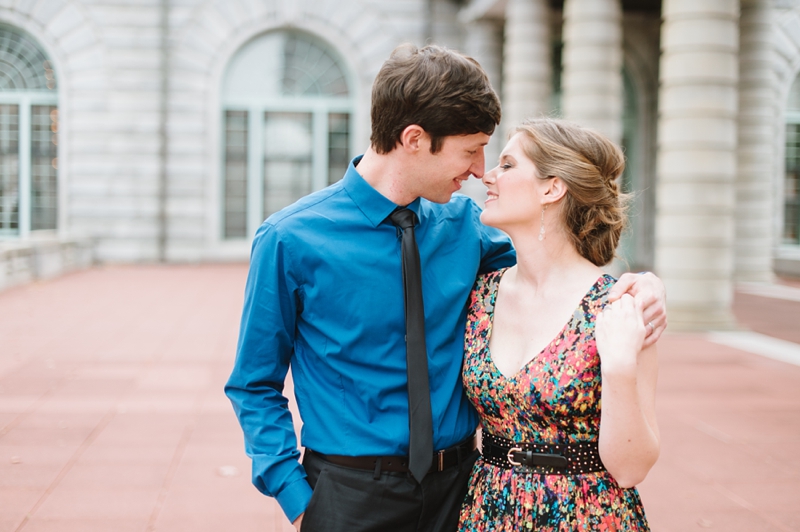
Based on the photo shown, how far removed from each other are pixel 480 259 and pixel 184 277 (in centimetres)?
1339

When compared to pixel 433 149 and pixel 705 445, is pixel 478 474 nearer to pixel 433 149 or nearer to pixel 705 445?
pixel 433 149

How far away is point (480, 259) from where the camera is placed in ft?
8.59

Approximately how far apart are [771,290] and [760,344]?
6726mm

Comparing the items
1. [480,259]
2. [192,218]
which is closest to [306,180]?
[192,218]

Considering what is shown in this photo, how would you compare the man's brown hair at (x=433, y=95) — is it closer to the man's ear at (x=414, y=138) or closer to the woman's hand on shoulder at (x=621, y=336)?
the man's ear at (x=414, y=138)

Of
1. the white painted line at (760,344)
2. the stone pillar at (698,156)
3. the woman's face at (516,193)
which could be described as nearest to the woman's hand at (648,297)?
the woman's face at (516,193)

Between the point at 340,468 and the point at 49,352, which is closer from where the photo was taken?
the point at 340,468

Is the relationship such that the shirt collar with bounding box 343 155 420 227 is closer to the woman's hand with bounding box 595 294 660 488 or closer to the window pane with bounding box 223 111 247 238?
the woman's hand with bounding box 595 294 660 488

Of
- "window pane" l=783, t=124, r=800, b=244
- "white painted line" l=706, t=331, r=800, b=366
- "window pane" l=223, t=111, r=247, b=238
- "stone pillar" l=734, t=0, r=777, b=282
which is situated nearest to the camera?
"white painted line" l=706, t=331, r=800, b=366

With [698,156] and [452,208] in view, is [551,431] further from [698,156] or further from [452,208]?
[698,156]

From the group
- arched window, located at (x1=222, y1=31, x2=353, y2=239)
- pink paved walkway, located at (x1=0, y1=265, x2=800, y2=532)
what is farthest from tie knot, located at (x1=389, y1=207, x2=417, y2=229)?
arched window, located at (x1=222, y1=31, x2=353, y2=239)

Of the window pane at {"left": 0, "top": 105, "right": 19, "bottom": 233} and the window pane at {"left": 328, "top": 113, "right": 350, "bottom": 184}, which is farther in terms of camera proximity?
the window pane at {"left": 328, "top": 113, "right": 350, "bottom": 184}

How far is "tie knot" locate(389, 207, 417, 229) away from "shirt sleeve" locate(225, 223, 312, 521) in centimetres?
33

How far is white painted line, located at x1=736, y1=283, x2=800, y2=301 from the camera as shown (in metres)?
14.0
